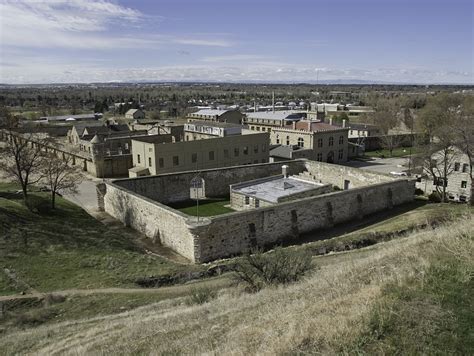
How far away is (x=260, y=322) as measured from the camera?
964 centimetres

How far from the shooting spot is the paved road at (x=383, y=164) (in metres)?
50.3

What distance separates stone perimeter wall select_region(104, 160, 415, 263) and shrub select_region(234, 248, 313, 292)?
5.39m

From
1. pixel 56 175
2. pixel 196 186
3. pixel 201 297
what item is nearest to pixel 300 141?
pixel 196 186

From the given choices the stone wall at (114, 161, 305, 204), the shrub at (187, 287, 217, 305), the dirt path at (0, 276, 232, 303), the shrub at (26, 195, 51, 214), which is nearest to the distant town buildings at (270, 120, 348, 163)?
the stone wall at (114, 161, 305, 204)

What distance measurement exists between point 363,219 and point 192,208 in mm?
12954

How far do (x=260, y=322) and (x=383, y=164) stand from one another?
4871 centimetres

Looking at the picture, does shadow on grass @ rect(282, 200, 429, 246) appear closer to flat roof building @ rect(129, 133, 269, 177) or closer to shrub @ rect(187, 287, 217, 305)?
shrub @ rect(187, 287, 217, 305)

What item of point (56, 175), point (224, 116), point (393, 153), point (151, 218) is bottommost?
point (393, 153)

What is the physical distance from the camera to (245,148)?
45938mm

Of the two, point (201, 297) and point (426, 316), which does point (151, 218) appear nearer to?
point (201, 297)

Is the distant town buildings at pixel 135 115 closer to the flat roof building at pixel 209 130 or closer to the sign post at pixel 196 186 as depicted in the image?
the flat roof building at pixel 209 130

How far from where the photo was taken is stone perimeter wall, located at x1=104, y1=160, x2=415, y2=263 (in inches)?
891

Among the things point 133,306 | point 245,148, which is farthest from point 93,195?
point 133,306

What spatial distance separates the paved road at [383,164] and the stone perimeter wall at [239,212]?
1539 centimetres
